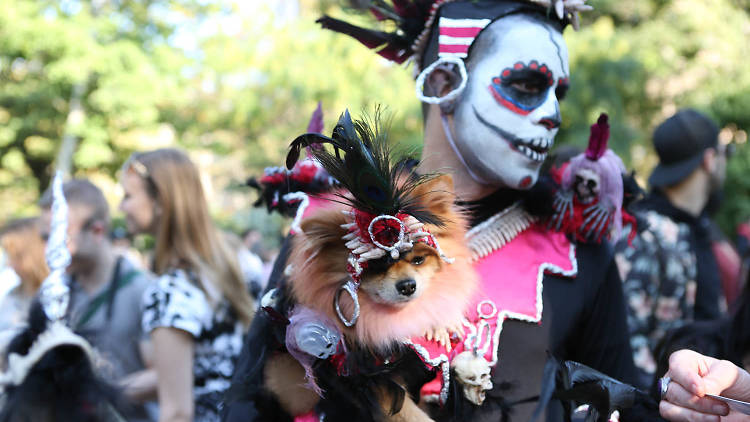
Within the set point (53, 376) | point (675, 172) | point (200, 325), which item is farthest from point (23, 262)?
point (675, 172)

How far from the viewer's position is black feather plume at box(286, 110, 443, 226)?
1.40 metres

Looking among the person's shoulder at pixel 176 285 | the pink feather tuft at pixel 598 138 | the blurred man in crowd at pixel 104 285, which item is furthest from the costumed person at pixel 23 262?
the pink feather tuft at pixel 598 138

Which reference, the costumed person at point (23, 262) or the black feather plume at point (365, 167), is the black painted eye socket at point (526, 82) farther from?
the costumed person at point (23, 262)

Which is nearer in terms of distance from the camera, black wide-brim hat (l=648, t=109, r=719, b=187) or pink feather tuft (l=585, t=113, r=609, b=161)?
pink feather tuft (l=585, t=113, r=609, b=161)

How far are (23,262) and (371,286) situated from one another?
11.4 feet

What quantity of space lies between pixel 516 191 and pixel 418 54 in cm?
56

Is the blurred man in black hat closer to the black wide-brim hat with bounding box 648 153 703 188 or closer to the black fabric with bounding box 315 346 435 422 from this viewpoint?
the black wide-brim hat with bounding box 648 153 703 188

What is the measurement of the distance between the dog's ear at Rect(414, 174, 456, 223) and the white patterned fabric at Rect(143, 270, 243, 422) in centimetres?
165

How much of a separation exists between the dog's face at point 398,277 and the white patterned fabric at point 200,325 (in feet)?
5.20

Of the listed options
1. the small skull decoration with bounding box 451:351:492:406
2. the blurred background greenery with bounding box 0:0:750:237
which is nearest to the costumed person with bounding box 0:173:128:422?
the small skull decoration with bounding box 451:351:492:406

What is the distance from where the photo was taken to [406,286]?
4.75 feet

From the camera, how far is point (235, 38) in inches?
535

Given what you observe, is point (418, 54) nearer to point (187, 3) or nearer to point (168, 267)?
point (168, 267)

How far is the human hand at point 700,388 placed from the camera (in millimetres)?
1376
